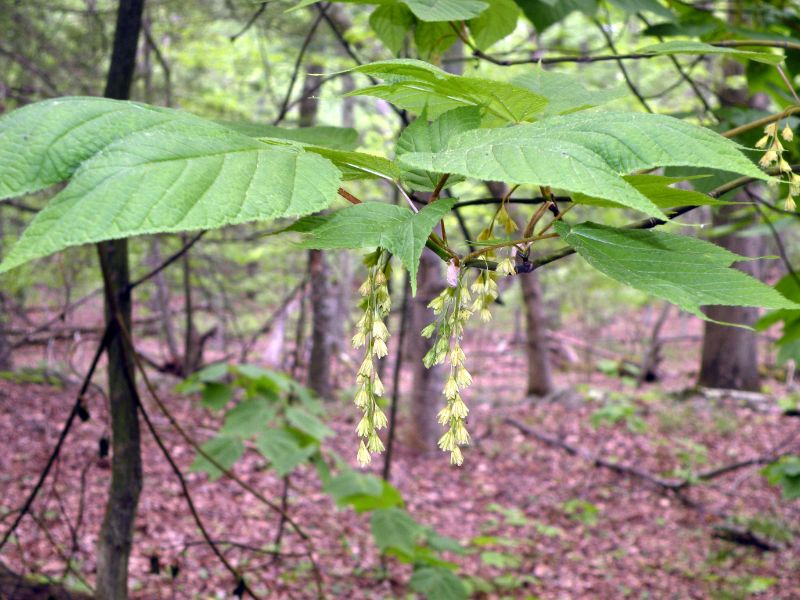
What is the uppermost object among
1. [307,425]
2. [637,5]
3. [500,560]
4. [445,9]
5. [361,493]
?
[637,5]

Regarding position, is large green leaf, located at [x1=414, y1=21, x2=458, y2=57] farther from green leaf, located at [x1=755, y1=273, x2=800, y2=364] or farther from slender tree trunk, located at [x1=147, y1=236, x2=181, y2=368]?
slender tree trunk, located at [x1=147, y1=236, x2=181, y2=368]

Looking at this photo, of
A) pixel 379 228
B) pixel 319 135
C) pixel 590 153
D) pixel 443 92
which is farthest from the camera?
pixel 319 135

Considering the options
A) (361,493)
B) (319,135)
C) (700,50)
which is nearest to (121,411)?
(319,135)

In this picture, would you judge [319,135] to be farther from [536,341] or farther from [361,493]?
[536,341]

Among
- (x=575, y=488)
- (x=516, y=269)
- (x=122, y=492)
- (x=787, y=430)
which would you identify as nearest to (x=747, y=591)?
(x=575, y=488)

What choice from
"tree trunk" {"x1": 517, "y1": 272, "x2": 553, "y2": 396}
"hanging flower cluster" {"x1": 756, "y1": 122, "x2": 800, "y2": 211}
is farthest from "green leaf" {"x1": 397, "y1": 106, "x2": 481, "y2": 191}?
"tree trunk" {"x1": 517, "y1": 272, "x2": 553, "y2": 396}

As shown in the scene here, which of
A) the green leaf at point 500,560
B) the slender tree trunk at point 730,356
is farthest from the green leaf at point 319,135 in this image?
the slender tree trunk at point 730,356

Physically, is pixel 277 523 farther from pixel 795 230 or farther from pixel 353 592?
pixel 795 230

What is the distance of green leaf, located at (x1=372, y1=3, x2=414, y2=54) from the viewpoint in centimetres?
161

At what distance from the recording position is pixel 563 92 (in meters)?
1.23

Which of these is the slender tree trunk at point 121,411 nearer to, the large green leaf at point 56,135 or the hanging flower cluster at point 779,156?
the large green leaf at point 56,135

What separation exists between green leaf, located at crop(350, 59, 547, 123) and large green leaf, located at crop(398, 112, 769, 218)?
10 centimetres

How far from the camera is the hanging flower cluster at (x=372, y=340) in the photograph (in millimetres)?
984

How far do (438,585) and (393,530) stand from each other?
20.7 inches
